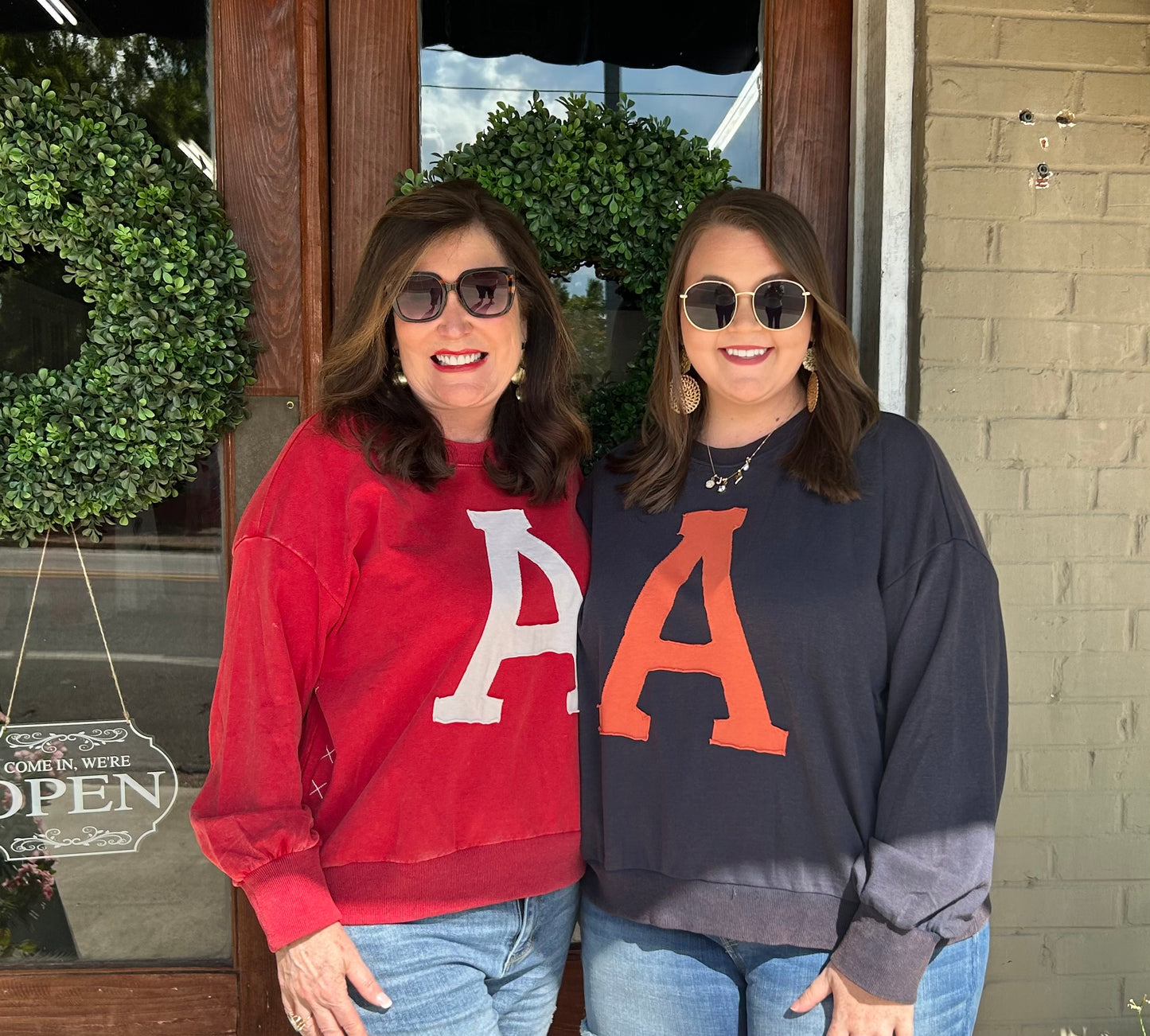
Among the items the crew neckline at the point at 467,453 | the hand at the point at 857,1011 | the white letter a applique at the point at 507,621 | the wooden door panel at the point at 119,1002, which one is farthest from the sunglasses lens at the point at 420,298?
the wooden door panel at the point at 119,1002

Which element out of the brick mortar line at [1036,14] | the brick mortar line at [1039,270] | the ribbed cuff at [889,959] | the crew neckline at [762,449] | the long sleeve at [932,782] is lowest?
the ribbed cuff at [889,959]

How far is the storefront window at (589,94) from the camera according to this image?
236cm

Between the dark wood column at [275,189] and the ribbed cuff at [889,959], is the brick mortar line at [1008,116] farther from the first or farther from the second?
the ribbed cuff at [889,959]

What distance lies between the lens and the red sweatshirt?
4.85 ft

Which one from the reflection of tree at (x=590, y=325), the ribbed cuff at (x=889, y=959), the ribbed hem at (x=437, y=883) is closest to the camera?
the ribbed cuff at (x=889, y=959)

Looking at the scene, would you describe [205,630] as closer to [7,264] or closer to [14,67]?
[7,264]

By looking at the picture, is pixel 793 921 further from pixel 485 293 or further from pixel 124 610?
pixel 124 610

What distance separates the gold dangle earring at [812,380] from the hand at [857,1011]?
2.94ft

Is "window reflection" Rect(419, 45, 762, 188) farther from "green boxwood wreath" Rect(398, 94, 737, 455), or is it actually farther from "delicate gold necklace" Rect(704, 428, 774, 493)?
"delicate gold necklace" Rect(704, 428, 774, 493)

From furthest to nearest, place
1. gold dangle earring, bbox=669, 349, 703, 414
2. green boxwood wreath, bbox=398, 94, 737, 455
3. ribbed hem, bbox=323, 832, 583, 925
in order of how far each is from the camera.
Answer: green boxwood wreath, bbox=398, 94, 737, 455 → gold dangle earring, bbox=669, 349, 703, 414 → ribbed hem, bbox=323, 832, 583, 925

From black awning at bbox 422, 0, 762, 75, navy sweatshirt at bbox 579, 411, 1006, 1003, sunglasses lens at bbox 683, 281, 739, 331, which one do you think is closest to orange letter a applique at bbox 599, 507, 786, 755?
navy sweatshirt at bbox 579, 411, 1006, 1003

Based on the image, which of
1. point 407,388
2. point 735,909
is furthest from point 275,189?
point 735,909

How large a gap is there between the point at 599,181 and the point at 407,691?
4.05 ft

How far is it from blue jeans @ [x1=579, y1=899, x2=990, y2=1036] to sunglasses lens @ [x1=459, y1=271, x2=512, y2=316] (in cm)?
104
